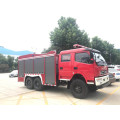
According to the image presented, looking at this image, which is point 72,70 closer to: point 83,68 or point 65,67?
point 65,67

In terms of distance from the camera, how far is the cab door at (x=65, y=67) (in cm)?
599

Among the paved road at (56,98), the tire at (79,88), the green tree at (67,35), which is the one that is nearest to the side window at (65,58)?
the tire at (79,88)

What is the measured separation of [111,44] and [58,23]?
18528 mm

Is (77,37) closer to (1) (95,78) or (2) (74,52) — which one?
(2) (74,52)

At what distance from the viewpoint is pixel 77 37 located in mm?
14398

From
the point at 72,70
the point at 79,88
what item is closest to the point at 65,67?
the point at 72,70

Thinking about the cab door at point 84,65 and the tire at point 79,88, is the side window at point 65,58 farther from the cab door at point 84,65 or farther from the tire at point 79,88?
the tire at point 79,88

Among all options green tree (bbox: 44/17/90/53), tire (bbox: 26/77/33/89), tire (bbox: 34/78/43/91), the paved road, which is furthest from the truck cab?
green tree (bbox: 44/17/90/53)

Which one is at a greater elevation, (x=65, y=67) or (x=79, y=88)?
(x=65, y=67)

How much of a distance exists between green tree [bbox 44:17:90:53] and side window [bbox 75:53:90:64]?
28.3 feet

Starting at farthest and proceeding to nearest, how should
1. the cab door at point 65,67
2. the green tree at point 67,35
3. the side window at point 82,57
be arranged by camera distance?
the green tree at point 67,35 → the cab door at point 65,67 → the side window at point 82,57

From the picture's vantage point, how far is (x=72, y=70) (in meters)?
5.85

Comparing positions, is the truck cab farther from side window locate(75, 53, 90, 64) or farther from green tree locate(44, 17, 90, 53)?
green tree locate(44, 17, 90, 53)

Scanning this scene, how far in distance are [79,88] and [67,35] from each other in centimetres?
979
